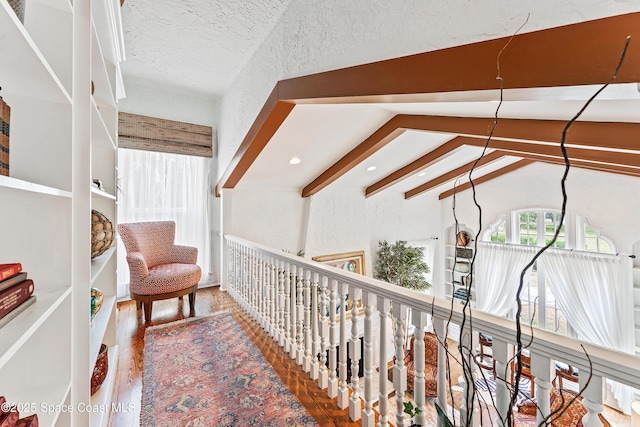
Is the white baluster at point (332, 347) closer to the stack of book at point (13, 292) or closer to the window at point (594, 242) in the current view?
the stack of book at point (13, 292)

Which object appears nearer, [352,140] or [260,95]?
[260,95]

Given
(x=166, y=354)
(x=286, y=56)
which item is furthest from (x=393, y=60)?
(x=166, y=354)

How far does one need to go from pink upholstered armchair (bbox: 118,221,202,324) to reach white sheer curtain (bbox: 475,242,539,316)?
5.19m

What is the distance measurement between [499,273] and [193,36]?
5.98 meters

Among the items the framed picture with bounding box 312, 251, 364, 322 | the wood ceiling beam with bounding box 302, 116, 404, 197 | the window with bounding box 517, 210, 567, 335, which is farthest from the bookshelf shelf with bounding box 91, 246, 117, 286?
the window with bounding box 517, 210, 567, 335

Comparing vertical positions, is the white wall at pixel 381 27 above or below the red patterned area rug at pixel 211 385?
above

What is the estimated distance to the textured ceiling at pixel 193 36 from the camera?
1.91 metres

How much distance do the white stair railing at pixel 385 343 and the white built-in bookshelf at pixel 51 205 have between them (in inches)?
40.6

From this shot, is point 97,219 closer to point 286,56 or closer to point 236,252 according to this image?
point 286,56

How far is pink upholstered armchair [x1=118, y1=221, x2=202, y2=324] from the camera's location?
7.77 feet

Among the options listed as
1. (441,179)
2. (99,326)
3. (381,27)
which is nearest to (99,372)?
(99,326)

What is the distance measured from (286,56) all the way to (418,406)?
7.16ft

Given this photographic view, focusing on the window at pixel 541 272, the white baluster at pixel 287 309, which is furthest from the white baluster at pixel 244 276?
the window at pixel 541 272

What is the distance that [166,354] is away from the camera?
1.94m
